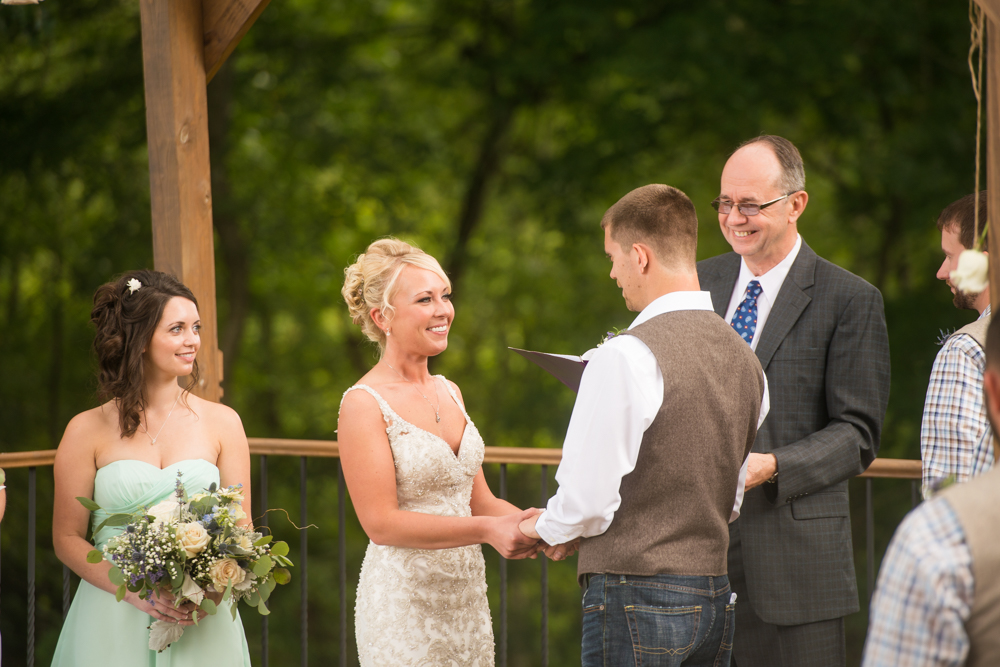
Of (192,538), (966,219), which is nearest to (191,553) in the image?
(192,538)

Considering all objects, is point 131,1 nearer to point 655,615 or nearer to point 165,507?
point 165,507

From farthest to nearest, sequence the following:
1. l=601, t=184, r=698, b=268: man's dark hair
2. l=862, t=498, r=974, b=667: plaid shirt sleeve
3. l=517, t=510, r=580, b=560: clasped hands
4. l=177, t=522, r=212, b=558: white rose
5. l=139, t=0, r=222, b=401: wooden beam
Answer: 1. l=139, t=0, r=222, b=401: wooden beam
2. l=177, t=522, r=212, b=558: white rose
3. l=517, t=510, r=580, b=560: clasped hands
4. l=601, t=184, r=698, b=268: man's dark hair
5. l=862, t=498, r=974, b=667: plaid shirt sleeve

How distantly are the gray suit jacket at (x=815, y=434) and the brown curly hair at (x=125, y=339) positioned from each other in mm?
1806

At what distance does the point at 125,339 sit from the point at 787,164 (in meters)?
2.04

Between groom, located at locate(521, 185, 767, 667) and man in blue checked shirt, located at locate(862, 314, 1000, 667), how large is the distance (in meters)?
0.77

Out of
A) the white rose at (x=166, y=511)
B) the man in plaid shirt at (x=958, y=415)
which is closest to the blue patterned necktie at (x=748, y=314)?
the man in plaid shirt at (x=958, y=415)

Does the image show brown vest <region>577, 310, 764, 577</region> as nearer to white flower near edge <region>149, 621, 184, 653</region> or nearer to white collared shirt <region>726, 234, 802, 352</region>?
white collared shirt <region>726, 234, 802, 352</region>

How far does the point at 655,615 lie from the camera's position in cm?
191

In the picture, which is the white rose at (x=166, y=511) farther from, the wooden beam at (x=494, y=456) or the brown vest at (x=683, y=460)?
the brown vest at (x=683, y=460)

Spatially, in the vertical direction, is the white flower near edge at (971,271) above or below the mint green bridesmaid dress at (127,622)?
above

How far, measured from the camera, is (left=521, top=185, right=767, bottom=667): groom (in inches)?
73.7

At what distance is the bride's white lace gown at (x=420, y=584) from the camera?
8.11 ft

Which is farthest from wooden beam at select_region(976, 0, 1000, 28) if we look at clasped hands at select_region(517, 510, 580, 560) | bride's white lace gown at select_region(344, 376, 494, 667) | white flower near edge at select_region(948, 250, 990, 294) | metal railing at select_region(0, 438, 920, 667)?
metal railing at select_region(0, 438, 920, 667)

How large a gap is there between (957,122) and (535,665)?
585cm
